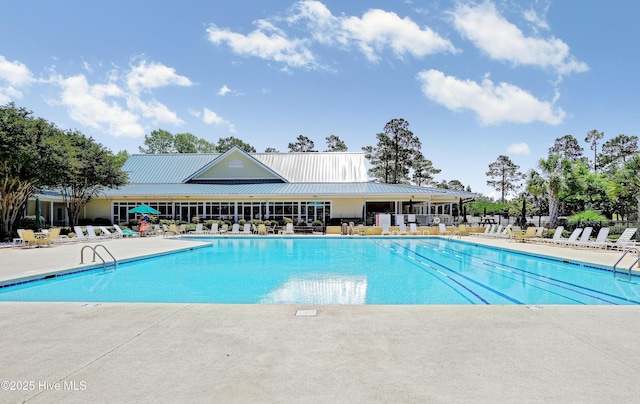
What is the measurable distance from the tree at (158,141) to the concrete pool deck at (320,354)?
60.7 m

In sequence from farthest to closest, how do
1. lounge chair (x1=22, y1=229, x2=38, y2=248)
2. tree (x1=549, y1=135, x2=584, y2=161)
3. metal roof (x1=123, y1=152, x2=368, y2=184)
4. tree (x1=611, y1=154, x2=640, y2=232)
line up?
tree (x1=549, y1=135, x2=584, y2=161) → metal roof (x1=123, y1=152, x2=368, y2=184) → tree (x1=611, y1=154, x2=640, y2=232) → lounge chair (x1=22, y1=229, x2=38, y2=248)

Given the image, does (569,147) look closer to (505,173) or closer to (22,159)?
(505,173)

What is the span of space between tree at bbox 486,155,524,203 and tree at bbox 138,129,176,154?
49.9 meters

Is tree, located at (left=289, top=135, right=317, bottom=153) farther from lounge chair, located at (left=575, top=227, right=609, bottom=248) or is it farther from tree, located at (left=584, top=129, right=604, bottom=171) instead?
lounge chair, located at (left=575, top=227, right=609, bottom=248)

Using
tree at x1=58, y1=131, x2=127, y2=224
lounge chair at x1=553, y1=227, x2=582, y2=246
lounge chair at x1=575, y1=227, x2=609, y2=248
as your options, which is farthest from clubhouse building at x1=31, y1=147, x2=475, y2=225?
lounge chair at x1=575, y1=227, x2=609, y2=248

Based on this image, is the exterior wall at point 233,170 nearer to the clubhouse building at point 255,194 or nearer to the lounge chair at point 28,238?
the clubhouse building at point 255,194

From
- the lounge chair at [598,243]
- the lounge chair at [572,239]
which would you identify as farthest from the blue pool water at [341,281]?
the lounge chair at [572,239]

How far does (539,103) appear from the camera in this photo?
31.5 metres

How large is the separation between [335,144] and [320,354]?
6082 cm

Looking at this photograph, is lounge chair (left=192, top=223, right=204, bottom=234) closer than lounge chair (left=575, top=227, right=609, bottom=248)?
No

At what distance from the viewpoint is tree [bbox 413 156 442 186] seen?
58656 millimetres

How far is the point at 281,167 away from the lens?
36219 millimetres

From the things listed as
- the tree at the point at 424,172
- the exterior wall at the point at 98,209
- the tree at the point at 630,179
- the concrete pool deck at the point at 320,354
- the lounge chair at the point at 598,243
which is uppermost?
the tree at the point at 424,172

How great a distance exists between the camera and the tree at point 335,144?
63.7m
